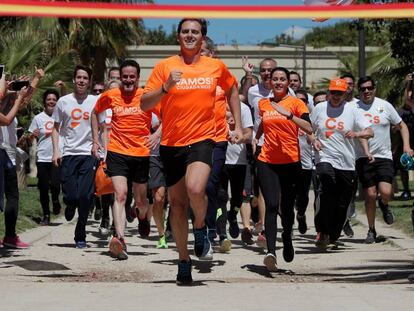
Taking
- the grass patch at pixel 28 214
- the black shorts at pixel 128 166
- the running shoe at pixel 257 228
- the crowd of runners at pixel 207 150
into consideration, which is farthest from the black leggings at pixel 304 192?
the grass patch at pixel 28 214

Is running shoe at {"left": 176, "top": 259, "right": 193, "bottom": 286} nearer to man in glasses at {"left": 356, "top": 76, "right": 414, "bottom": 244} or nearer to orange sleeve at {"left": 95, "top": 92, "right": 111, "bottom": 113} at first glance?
orange sleeve at {"left": 95, "top": 92, "right": 111, "bottom": 113}

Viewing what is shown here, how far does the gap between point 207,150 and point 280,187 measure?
1.81 m

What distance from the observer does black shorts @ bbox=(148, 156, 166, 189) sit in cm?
1303

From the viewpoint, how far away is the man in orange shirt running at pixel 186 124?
894 cm

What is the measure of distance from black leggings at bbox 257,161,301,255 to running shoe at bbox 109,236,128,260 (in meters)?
1.61

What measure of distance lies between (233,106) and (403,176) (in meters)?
15.0

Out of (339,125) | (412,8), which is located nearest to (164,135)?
(412,8)

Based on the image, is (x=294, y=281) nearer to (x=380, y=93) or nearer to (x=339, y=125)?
(x=339, y=125)

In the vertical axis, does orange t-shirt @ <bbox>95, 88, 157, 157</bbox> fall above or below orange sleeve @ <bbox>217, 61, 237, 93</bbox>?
below

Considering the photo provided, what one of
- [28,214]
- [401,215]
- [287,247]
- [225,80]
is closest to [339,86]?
[287,247]

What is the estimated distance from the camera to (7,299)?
313 inches

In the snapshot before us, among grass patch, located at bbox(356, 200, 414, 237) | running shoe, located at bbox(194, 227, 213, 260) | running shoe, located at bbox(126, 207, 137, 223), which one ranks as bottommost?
grass patch, located at bbox(356, 200, 414, 237)

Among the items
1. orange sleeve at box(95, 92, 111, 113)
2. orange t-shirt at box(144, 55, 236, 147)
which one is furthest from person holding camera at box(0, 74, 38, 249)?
orange t-shirt at box(144, 55, 236, 147)

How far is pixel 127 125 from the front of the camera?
38.9 ft
